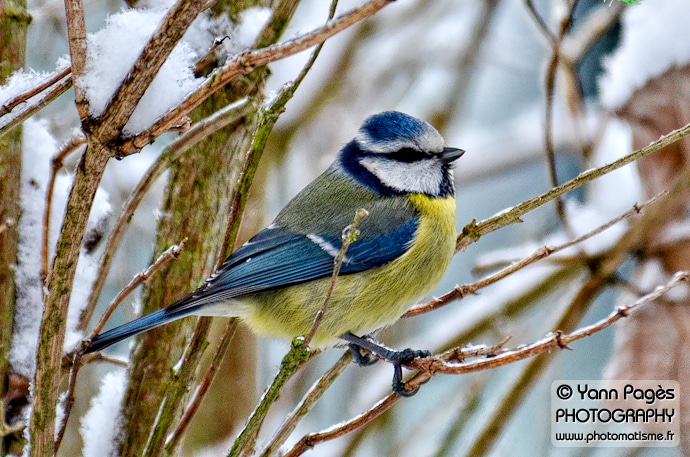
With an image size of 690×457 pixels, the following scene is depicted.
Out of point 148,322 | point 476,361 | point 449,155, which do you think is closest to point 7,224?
point 148,322

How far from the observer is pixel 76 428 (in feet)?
8.83

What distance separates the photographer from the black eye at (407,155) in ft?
7.00

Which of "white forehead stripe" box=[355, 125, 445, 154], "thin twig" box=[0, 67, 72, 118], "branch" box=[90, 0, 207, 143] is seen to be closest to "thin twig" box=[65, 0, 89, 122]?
"branch" box=[90, 0, 207, 143]

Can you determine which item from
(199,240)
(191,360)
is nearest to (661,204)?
(199,240)

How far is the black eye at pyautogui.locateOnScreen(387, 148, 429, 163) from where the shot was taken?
2.13m

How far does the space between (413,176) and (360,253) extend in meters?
0.35

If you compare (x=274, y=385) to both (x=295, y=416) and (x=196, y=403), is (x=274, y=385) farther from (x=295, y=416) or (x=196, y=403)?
(x=196, y=403)

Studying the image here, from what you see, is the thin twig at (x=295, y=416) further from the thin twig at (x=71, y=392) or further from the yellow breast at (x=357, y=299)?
the yellow breast at (x=357, y=299)

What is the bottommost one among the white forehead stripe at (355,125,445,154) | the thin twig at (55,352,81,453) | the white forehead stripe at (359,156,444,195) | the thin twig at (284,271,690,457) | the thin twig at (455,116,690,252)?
the thin twig at (55,352,81,453)

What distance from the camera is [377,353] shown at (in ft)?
5.80

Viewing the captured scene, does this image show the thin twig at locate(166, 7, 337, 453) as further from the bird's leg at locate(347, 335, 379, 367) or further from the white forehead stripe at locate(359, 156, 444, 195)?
the white forehead stripe at locate(359, 156, 444, 195)

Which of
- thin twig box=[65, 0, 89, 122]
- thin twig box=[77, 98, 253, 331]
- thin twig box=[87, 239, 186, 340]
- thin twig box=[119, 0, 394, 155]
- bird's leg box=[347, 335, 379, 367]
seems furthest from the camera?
bird's leg box=[347, 335, 379, 367]

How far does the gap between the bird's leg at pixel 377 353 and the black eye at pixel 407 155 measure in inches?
20.8

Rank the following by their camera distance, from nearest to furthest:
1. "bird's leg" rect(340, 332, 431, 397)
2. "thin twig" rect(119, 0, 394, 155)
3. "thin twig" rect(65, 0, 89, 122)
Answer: "thin twig" rect(119, 0, 394, 155), "thin twig" rect(65, 0, 89, 122), "bird's leg" rect(340, 332, 431, 397)
